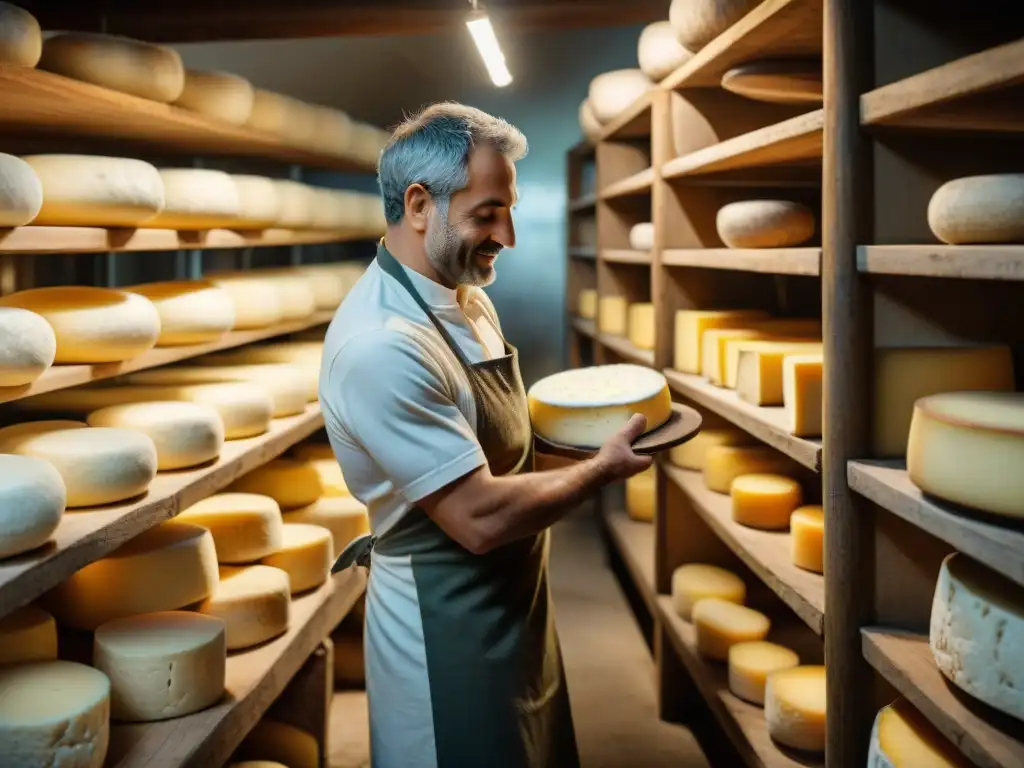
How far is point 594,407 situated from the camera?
1913mm

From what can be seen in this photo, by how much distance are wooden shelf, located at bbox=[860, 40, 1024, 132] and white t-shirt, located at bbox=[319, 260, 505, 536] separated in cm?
80

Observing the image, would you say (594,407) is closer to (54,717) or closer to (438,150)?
(438,150)

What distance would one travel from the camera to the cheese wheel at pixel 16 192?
1.62 metres

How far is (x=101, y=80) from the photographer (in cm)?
222

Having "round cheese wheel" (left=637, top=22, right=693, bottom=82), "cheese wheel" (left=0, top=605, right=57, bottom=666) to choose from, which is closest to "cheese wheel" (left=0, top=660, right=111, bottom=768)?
"cheese wheel" (left=0, top=605, right=57, bottom=666)

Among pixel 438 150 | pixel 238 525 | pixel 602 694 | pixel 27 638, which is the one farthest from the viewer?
pixel 602 694

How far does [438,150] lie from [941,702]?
1.15m

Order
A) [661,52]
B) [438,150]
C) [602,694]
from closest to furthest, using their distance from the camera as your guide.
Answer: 1. [438,150]
2. [661,52]
3. [602,694]

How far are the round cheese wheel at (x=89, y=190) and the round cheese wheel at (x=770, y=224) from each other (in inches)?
54.2

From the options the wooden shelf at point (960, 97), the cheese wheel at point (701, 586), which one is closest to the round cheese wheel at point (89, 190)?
the wooden shelf at point (960, 97)

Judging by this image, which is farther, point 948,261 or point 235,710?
point 235,710

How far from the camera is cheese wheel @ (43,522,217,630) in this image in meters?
2.13

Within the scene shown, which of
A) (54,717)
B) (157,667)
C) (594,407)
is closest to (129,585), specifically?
(157,667)

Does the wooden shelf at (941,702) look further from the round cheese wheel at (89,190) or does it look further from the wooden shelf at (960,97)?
the round cheese wheel at (89,190)
